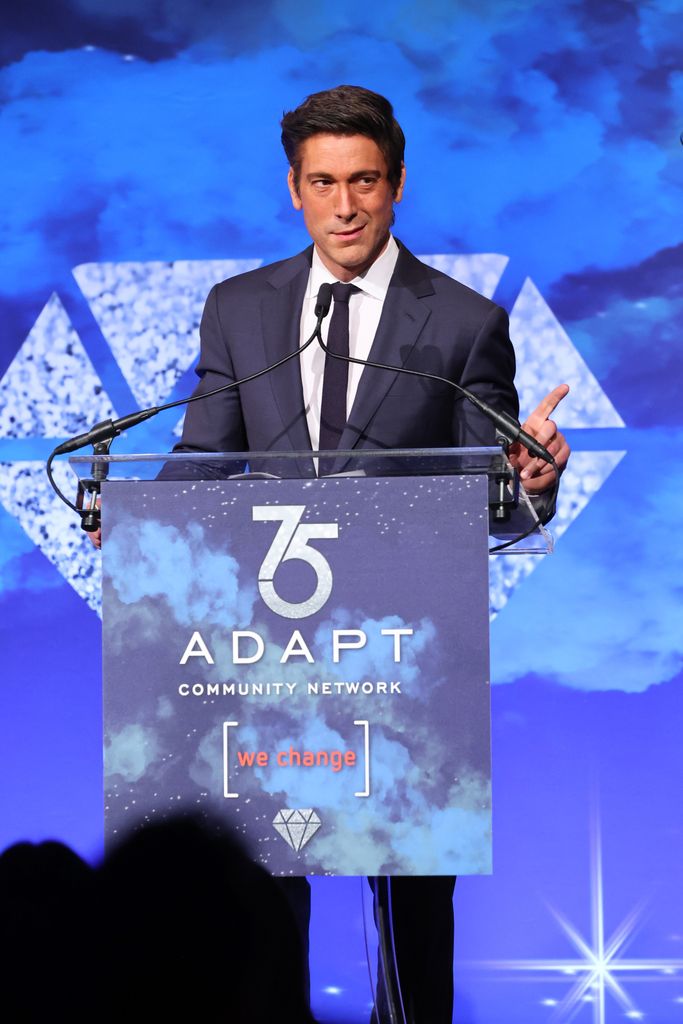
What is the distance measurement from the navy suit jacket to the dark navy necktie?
0.04 meters

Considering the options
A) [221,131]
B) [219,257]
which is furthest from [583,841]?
[221,131]

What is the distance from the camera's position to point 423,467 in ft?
5.50

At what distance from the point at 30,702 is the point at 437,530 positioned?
213cm

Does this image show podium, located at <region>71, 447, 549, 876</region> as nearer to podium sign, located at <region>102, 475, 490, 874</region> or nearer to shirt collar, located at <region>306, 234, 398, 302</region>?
podium sign, located at <region>102, 475, 490, 874</region>

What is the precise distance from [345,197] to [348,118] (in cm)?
15

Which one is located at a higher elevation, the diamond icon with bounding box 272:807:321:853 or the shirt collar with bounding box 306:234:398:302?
the shirt collar with bounding box 306:234:398:302

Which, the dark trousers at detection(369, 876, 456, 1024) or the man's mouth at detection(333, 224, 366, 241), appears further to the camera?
the man's mouth at detection(333, 224, 366, 241)

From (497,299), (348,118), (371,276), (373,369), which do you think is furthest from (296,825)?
(497,299)

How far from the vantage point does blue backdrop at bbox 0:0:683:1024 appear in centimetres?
326

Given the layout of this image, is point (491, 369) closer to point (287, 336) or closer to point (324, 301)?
point (287, 336)

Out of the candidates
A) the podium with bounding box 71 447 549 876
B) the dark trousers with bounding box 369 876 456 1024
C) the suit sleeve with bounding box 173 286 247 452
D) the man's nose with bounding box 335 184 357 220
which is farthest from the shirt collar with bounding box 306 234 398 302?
the dark trousers with bounding box 369 876 456 1024

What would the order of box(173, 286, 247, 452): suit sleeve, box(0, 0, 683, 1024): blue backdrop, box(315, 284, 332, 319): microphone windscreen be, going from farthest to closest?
box(0, 0, 683, 1024): blue backdrop, box(173, 286, 247, 452): suit sleeve, box(315, 284, 332, 319): microphone windscreen

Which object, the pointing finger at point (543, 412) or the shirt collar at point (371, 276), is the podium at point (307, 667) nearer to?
the pointing finger at point (543, 412)

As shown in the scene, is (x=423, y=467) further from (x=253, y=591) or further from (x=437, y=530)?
(x=253, y=591)
